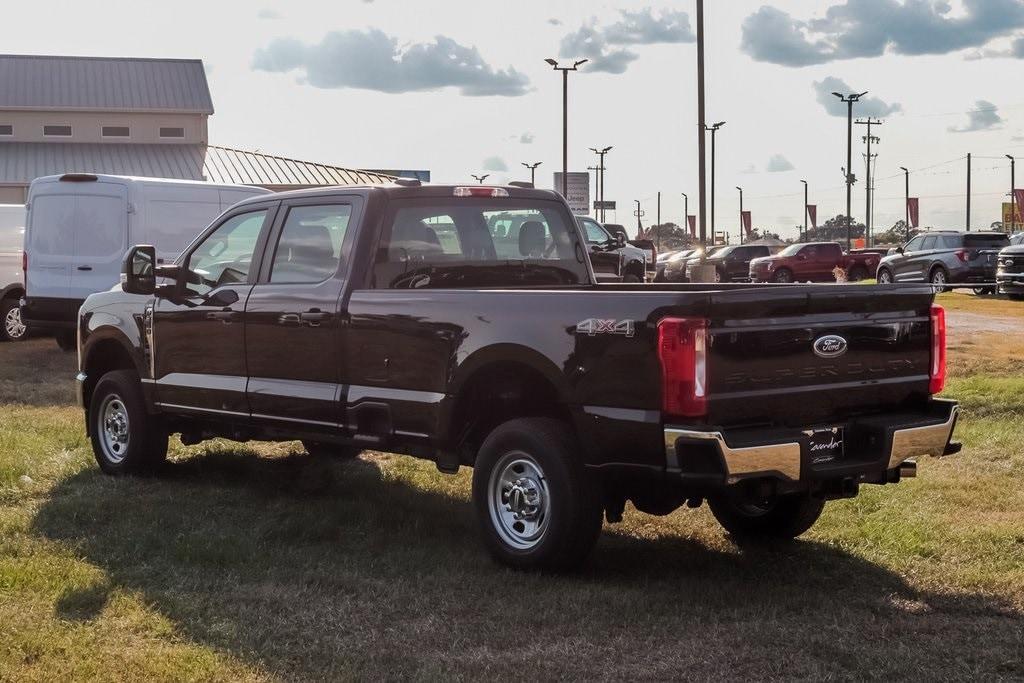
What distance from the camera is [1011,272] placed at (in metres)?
29.8

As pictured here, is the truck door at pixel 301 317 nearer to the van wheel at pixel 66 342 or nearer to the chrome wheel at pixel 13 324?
the van wheel at pixel 66 342

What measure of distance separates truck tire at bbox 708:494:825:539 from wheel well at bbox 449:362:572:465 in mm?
1087

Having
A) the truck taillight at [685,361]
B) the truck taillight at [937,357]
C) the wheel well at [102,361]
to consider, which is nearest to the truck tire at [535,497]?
the truck taillight at [685,361]

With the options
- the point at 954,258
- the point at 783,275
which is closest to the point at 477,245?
the point at 954,258

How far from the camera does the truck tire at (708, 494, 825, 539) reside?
7.39 metres

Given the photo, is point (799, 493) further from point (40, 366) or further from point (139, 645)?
point (40, 366)

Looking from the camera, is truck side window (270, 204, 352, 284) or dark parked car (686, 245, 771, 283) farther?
dark parked car (686, 245, 771, 283)

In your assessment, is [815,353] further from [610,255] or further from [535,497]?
[610,255]

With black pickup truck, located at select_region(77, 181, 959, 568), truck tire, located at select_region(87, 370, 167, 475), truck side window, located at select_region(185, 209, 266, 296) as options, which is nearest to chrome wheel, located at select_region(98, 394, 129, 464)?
truck tire, located at select_region(87, 370, 167, 475)

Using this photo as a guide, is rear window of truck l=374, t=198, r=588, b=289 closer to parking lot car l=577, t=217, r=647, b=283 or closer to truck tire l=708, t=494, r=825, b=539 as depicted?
truck tire l=708, t=494, r=825, b=539

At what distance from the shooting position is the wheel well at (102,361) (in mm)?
9930

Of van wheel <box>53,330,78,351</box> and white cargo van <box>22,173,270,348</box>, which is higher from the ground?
white cargo van <box>22,173,270,348</box>

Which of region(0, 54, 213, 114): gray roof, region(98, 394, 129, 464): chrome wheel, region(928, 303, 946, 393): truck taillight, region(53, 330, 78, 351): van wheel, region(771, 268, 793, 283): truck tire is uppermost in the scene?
region(0, 54, 213, 114): gray roof

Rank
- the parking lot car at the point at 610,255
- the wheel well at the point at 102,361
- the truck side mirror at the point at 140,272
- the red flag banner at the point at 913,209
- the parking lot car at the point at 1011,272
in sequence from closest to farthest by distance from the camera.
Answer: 1. the truck side mirror at the point at 140,272
2. the wheel well at the point at 102,361
3. the parking lot car at the point at 610,255
4. the parking lot car at the point at 1011,272
5. the red flag banner at the point at 913,209
